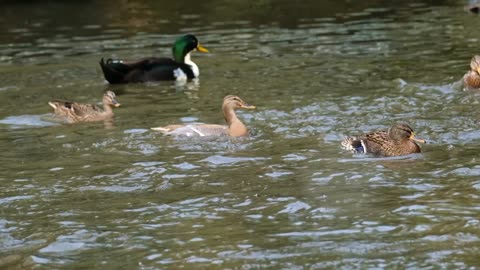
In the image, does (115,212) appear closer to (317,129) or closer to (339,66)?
(317,129)

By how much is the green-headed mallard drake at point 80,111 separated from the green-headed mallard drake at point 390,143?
434 centimetres

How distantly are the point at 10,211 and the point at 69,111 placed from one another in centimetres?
483

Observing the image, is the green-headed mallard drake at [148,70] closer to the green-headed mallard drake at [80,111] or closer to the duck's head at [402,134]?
the green-headed mallard drake at [80,111]

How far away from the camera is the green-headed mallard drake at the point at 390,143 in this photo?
11562 millimetres

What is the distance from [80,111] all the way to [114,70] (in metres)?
3.29

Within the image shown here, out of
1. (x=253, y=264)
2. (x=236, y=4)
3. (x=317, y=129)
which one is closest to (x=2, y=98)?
(x=317, y=129)

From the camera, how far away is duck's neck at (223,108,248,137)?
12906 mm

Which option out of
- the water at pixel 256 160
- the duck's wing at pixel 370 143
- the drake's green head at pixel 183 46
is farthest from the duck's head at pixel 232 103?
the drake's green head at pixel 183 46

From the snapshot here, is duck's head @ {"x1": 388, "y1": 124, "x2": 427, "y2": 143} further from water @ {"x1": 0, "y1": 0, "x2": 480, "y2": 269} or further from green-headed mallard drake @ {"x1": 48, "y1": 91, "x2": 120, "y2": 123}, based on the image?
green-headed mallard drake @ {"x1": 48, "y1": 91, "x2": 120, "y2": 123}

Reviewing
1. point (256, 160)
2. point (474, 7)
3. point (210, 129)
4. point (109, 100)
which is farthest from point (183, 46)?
point (256, 160)

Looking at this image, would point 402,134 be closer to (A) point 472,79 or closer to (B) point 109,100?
(A) point 472,79

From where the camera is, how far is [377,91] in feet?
50.8

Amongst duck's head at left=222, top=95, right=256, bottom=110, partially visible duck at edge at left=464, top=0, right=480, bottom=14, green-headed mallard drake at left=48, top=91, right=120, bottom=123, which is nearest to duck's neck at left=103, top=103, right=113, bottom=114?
green-headed mallard drake at left=48, top=91, right=120, bottom=123

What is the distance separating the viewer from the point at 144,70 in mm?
18250
